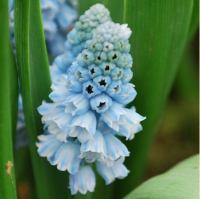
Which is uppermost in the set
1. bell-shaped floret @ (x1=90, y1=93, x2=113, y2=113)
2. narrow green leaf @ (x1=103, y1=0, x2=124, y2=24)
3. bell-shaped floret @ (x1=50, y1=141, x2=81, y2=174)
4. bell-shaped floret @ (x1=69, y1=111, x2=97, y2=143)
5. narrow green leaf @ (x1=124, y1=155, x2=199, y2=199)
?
narrow green leaf @ (x1=103, y1=0, x2=124, y2=24)

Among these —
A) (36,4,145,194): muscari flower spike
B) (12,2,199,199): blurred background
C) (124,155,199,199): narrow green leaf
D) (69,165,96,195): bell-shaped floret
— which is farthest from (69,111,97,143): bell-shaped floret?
(12,2,199,199): blurred background

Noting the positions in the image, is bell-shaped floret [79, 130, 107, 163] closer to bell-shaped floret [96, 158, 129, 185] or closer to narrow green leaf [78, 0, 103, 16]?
bell-shaped floret [96, 158, 129, 185]

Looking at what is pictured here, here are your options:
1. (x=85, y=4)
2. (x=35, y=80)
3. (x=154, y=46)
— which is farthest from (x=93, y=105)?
(x=85, y=4)

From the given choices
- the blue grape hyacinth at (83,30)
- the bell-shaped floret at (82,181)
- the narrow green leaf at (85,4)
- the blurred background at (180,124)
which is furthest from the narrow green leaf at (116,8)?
the blurred background at (180,124)

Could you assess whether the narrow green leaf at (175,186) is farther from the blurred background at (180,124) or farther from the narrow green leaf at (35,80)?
the blurred background at (180,124)

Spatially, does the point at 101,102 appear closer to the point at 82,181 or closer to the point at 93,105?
the point at 93,105

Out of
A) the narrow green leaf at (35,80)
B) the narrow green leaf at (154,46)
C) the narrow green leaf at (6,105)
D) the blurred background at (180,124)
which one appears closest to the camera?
the narrow green leaf at (6,105)
